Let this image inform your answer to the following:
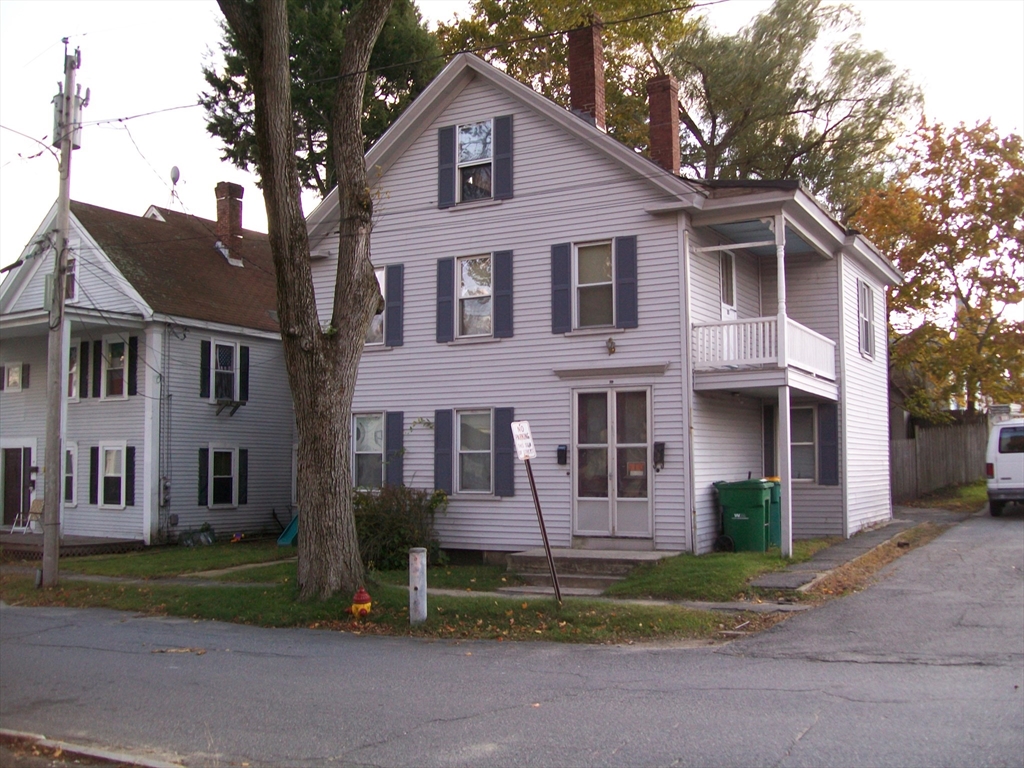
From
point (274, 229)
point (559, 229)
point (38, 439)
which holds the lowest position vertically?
point (38, 439)

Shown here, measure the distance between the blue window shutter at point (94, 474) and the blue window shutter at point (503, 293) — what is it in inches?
483

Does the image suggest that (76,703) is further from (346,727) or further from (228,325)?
(228,325)

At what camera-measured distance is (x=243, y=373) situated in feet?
86.6

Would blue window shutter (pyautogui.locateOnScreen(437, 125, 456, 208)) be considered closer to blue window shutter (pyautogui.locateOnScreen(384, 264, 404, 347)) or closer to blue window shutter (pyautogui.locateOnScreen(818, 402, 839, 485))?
blue window shutter (pyautogui.locateOnScreen(384, 264, 404, 347))

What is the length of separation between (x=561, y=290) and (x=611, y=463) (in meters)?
3.29

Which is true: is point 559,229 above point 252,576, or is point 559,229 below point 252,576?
above

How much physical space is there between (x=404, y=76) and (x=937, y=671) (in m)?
24.6

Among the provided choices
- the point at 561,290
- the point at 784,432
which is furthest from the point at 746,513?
the point at 561,290

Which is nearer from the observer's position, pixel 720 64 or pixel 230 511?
pixel 230 511

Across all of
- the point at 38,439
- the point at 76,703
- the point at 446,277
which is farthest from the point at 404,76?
the point at 76,703

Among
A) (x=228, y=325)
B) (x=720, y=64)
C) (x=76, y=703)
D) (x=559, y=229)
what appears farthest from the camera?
(x=720, y=64)

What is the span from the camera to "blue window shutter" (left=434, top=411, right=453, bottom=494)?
1867 cm

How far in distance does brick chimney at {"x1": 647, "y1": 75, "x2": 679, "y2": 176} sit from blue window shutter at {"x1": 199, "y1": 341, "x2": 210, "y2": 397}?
13023mm

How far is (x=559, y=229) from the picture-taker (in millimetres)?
18016
